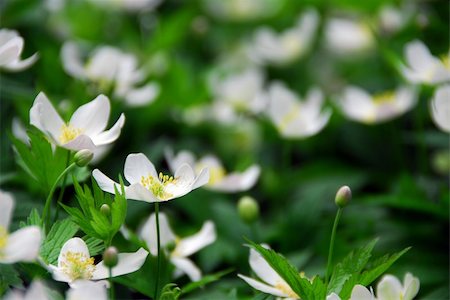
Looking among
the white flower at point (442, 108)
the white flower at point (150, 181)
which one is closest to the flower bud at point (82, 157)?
the white flower at point (150, 181)

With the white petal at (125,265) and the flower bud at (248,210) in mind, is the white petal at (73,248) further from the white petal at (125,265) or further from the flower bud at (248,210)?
the flower bud at (248,210)

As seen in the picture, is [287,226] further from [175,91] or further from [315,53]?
[315,53]

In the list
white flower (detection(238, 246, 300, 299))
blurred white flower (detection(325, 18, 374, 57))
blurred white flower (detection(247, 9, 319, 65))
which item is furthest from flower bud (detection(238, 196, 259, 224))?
blurred white flower (detection(325, 18, 374, 57))

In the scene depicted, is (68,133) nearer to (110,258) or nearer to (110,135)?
(110,135)

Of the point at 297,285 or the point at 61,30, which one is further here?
the point at 61,30

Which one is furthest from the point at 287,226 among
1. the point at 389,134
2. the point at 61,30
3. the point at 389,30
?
the point at 61,30

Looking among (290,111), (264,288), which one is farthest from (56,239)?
(290,111)

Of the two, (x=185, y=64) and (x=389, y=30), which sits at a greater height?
(x=389, y=30)
